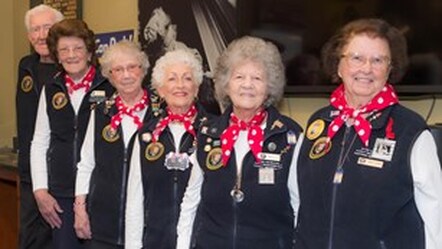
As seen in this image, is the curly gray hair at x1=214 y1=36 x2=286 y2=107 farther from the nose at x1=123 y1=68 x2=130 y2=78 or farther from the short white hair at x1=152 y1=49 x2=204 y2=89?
the nose at x1=123 y1=68 x2=130 y2=78

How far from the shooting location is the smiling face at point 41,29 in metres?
3.21

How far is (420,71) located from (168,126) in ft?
3.23

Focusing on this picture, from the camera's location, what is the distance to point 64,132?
2.96 meters

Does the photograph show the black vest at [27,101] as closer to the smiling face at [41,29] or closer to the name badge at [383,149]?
the smiling face at [41,29]

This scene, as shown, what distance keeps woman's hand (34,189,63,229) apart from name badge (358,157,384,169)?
169cm

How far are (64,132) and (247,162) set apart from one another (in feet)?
3.89

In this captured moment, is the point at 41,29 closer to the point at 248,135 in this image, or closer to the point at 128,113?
the point at 128,113

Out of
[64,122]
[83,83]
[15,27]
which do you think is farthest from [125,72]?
[15,27]

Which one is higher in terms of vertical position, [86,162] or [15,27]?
[15,27]

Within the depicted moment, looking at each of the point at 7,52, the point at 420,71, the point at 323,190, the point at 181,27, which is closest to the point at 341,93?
the point at 323,190

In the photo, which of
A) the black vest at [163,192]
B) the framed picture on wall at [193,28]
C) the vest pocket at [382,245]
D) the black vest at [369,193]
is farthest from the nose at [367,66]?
the framed picture on wall at [193,28]

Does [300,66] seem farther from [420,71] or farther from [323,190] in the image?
[323,190]

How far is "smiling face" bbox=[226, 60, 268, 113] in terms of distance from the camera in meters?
2.15

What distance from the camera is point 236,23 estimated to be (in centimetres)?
297
